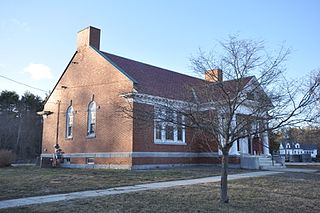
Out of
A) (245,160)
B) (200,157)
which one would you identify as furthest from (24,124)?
(245,160)

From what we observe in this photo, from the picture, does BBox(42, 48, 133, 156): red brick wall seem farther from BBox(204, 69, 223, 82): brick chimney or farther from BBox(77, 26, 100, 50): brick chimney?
BBox(204, 69, 223, 82): brick chimney

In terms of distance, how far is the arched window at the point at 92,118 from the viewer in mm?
27280

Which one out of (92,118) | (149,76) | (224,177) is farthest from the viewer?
(149,76)

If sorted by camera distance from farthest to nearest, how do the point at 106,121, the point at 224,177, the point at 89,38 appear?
the point at 89,38 < the point at 106,121 < the point at 224,177

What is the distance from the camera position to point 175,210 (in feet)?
29.8

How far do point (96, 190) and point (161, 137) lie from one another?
1348 cm

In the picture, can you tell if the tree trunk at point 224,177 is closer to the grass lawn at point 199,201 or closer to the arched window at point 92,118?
the grass lawn at point 199,201

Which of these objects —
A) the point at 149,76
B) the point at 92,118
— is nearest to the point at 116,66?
the point at 149,76

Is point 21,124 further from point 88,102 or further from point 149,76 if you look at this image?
point 149,76

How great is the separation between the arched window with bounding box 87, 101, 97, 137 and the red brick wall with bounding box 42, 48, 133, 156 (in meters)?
0.38

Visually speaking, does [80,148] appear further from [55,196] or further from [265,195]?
[265,195]

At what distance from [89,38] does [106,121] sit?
304 inches

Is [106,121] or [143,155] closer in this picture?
[143,155]

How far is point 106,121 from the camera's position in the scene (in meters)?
25.9
